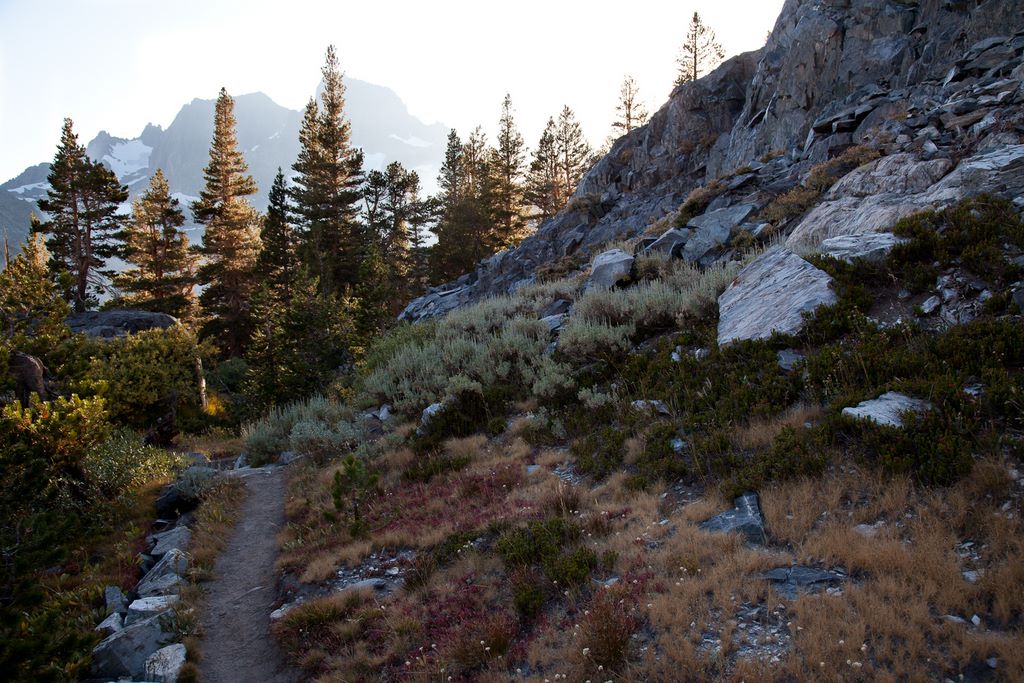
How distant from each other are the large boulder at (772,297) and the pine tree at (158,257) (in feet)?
132

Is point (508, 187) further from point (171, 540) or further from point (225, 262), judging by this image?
point (171, 540)

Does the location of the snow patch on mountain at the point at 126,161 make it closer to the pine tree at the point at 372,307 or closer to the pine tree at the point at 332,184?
the pine tree at the point at 332,184

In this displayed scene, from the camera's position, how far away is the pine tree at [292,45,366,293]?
3778 centimetres

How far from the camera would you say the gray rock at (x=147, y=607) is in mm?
5984

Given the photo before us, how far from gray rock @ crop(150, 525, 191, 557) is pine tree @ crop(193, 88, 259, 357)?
107 feet

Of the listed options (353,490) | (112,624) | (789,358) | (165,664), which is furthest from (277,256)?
(789,358)

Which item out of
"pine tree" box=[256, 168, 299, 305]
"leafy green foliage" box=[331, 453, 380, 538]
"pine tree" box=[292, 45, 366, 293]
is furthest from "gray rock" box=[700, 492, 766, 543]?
"pine tree" box=[256, 168, 299, 305]

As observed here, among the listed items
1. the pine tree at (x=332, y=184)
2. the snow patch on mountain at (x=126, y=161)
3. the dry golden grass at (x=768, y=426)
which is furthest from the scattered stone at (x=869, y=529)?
the snow patch on mountain at (x=126, y=161)

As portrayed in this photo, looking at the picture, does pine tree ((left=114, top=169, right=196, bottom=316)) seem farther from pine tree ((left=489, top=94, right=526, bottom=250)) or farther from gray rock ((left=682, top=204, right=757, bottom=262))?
gray rock ((left=682, top=204, right=757, bottom=262))

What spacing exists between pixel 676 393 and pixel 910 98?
17874 millimetres

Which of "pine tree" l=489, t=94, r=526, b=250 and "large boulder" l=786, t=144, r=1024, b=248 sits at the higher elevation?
"pine tree" l=489, t=94, r=526, b=250

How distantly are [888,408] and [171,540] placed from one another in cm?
979

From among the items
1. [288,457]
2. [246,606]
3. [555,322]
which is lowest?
[246,606]

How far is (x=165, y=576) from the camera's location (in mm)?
6930
